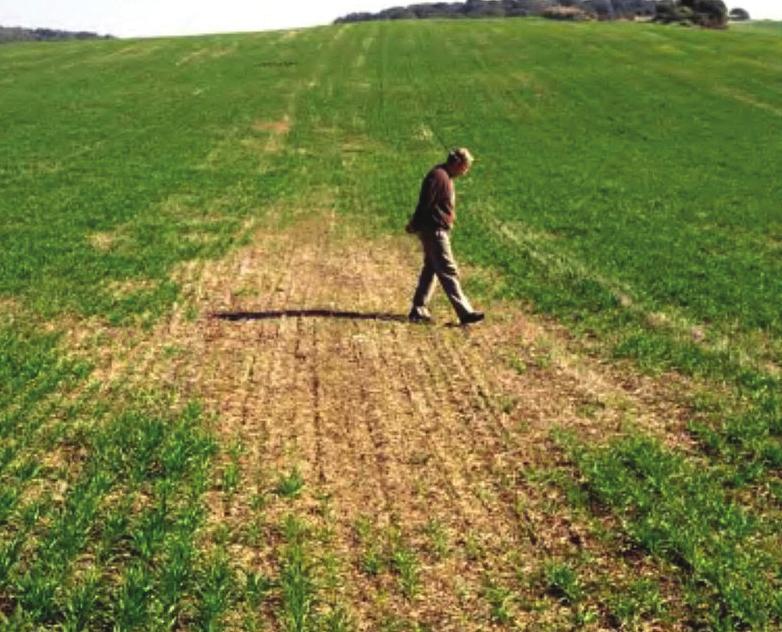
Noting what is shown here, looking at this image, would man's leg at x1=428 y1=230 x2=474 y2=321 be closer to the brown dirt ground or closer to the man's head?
the brown dirt ground

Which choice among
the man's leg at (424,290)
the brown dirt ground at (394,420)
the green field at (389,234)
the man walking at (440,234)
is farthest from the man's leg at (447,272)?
the green field at (389,234)

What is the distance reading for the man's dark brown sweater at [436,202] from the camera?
496 inches

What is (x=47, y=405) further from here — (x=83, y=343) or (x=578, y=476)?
(x=578, y=476)

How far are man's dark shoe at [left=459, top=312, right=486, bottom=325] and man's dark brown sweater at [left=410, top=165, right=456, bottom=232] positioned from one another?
143cm

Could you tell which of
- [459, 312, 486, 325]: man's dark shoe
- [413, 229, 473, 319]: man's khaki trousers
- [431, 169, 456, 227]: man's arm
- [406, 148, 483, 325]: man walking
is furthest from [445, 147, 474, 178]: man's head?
[459, 312, 486, 325]: man's dark shoe

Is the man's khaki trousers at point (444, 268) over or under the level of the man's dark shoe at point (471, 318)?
over

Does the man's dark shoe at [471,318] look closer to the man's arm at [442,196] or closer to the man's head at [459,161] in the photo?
the man's arm at [442,196]

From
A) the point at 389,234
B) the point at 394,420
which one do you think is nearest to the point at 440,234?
the point at 394,420

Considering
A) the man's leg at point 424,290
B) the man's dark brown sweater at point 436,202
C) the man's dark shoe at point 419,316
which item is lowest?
the man's dark shoe at point 419,316

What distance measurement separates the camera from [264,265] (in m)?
16.2

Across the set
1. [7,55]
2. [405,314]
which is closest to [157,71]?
[7,55]

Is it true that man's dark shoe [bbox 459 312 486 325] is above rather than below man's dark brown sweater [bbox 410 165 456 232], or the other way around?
below

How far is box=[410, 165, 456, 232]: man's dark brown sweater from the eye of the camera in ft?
41.3

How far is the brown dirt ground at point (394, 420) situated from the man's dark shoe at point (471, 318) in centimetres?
17
